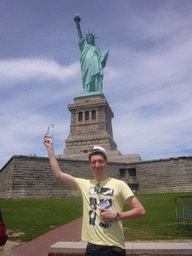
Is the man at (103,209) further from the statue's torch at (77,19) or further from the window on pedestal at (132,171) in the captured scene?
the statue's torch at (77,19)

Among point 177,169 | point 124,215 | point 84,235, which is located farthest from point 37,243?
point 177,169

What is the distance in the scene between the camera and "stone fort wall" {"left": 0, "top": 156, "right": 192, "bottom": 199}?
23.1m

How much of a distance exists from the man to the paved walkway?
12.3 ft

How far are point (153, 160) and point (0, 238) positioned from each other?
26.3 metres

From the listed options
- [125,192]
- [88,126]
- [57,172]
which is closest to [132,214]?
[125,192]

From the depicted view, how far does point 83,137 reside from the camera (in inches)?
1521

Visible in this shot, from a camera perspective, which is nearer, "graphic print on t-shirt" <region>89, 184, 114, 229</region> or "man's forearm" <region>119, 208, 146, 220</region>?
"man's forearm" <region>119, 208, 146, 220</region>

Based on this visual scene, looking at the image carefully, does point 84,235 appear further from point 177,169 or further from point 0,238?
point 177,169

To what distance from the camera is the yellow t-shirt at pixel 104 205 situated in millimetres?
2260

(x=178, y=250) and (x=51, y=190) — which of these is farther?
(x=51, y=190)

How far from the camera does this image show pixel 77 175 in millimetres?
26266

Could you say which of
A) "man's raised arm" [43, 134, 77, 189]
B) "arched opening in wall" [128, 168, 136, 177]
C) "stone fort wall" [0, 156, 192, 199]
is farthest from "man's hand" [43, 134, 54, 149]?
"arched opening in wall" [128, 168, 136, 177]

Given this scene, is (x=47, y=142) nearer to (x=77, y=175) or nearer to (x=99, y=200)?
(x=99, y=200)

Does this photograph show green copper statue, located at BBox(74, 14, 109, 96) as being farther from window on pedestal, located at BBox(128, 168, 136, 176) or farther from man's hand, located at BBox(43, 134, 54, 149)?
man's hand, located at BBox(43, 134, 54, 149)
